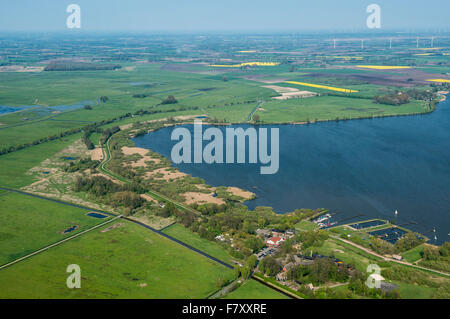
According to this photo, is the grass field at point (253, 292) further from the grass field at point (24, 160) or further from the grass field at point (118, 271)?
the grass field at point (24, 160)

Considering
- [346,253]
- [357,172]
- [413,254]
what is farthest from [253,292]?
[357,172]

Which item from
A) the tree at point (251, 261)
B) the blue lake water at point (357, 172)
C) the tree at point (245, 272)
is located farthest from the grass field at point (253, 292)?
the blue lake water at point (357, 172)

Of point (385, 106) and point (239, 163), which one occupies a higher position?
point (385, 106)

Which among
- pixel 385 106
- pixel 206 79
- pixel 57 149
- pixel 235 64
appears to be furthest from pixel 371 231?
pixel 235 64

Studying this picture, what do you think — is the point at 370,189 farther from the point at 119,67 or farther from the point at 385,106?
the point at 119,67

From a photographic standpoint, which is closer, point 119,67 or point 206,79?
point 206,79

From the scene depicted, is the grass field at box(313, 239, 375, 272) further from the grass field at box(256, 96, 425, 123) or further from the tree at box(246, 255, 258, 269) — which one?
the grass field at box(256, 96, 425, 123)

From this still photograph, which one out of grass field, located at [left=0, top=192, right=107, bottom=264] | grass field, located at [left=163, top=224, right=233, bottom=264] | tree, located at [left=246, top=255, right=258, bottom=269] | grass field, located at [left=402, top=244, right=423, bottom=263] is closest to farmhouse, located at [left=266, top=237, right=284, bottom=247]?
tree, located at [left=246, top=255, right=258, bottom=269]
